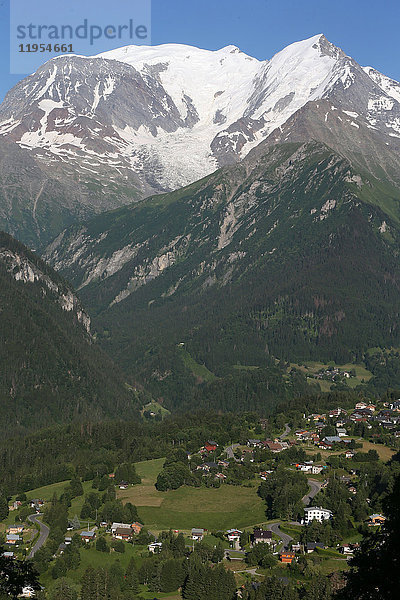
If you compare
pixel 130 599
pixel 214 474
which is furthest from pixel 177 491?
pixel 130 599

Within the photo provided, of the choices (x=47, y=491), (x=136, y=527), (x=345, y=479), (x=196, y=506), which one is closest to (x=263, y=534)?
(x=136, y=527)

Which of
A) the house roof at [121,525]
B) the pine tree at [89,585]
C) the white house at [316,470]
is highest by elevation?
the white house at [316,470]

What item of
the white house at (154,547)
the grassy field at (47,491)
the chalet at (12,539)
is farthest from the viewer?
the grassy field at (47,491)

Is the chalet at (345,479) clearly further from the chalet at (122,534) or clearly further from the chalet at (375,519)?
the chalet at (122,534)

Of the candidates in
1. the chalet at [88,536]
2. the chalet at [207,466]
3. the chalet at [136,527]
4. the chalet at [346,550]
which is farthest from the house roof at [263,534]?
the chalet at [207,466]

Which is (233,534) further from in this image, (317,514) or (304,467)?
(304,467)

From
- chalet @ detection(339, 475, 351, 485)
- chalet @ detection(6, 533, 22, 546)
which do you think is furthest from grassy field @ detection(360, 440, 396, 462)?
chalet @ detection(6, 533, 22, 546)

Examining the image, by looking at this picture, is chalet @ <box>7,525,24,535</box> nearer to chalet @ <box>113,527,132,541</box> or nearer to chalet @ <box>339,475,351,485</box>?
chalet @ <box>113,527,132,541</box>
